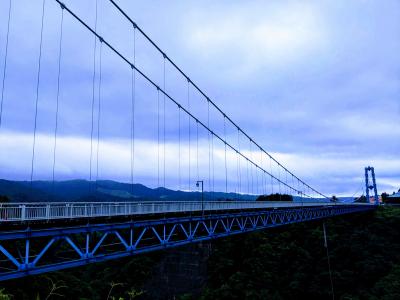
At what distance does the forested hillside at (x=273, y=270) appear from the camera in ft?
144

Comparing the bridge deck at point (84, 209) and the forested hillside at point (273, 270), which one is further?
the forested hillside at point (273, 270)

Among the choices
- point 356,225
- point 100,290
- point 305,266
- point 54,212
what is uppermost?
point 54,212

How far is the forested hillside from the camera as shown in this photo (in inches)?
1731

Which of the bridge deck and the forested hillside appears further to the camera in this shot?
the forested hillside

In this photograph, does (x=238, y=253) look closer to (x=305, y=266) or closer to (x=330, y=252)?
(x=305, y=266)

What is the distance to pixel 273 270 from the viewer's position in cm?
4834

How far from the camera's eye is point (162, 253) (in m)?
49.2

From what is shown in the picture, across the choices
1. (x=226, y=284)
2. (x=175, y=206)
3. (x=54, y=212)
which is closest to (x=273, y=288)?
(x=226, y=284)

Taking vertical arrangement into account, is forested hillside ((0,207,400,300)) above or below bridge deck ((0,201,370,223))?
below

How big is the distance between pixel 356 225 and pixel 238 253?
913 inches

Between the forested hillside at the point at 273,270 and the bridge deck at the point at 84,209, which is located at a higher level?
the bridge deck at the point at 84,209

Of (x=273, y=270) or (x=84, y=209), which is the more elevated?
(x=84, y=209)

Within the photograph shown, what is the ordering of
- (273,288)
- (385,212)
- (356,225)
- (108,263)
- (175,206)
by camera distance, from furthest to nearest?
(385,212)
(356,225)
(108,263)
(273,288)
(175,206)

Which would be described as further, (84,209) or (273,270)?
(273,270)
